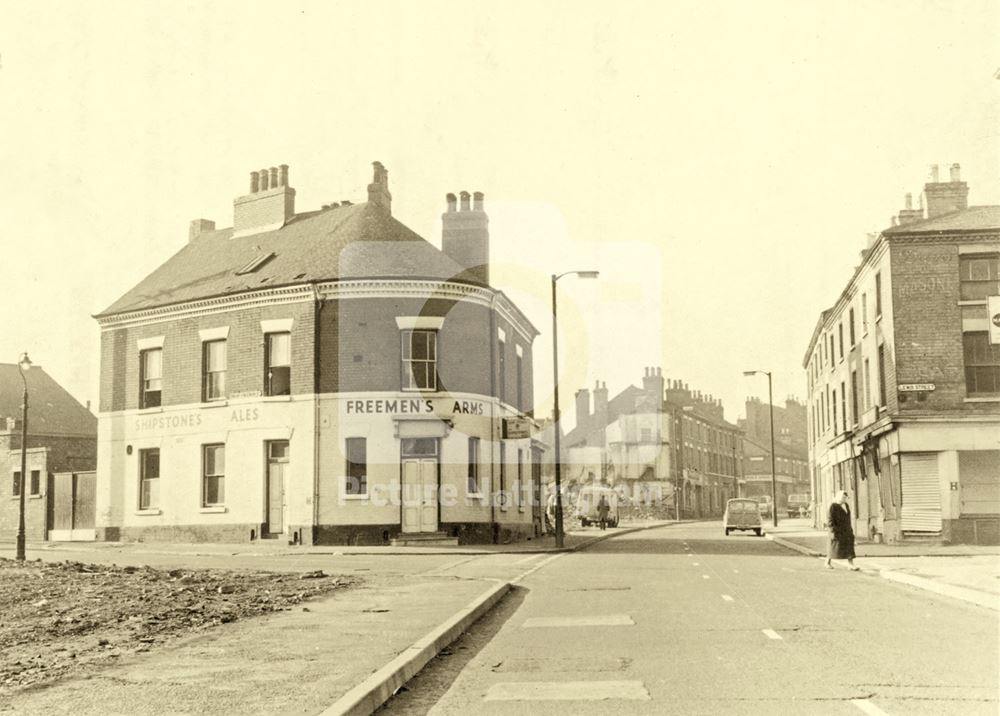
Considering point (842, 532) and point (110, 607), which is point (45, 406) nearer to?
point (842, 532)

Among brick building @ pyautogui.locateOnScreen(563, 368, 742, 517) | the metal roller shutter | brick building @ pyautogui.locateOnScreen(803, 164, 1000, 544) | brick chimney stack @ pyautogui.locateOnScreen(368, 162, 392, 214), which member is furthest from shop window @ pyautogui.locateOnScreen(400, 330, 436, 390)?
brick building @ pyautogui.locateOnScreen(563, 368, 742, 517)

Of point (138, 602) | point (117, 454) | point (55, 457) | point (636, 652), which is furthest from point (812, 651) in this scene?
point (55, 457)

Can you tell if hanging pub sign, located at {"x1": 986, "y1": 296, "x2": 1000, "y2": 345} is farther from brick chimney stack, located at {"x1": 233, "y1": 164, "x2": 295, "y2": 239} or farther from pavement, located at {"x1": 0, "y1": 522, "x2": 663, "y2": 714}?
brick chimney stack, located at {"x1": 233, "y1": 164, "x2": 295, "y2": 239}

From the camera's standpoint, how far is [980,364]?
3147 cm

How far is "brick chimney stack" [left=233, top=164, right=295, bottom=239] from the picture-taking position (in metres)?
38.8

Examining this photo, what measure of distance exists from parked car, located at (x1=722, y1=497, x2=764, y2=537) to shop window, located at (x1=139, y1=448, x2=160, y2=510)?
77.5 ft

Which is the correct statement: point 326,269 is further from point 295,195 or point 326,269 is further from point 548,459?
point 548,459

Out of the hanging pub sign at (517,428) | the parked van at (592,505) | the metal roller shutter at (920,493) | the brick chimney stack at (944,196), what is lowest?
the parked van at (592,505)

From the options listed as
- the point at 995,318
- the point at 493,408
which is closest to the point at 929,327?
the point at 493,408

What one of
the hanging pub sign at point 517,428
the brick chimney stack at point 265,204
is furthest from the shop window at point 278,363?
the hanging pub sign at point 517,428

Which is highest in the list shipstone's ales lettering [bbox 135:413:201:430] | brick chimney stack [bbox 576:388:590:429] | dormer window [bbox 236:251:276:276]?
dormer window [bbox 236:251:276:276]

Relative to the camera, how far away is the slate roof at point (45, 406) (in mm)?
49656

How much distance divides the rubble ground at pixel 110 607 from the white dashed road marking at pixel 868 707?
237 inches

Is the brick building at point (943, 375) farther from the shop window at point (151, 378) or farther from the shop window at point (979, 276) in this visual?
the shop window at point (151, 378)
